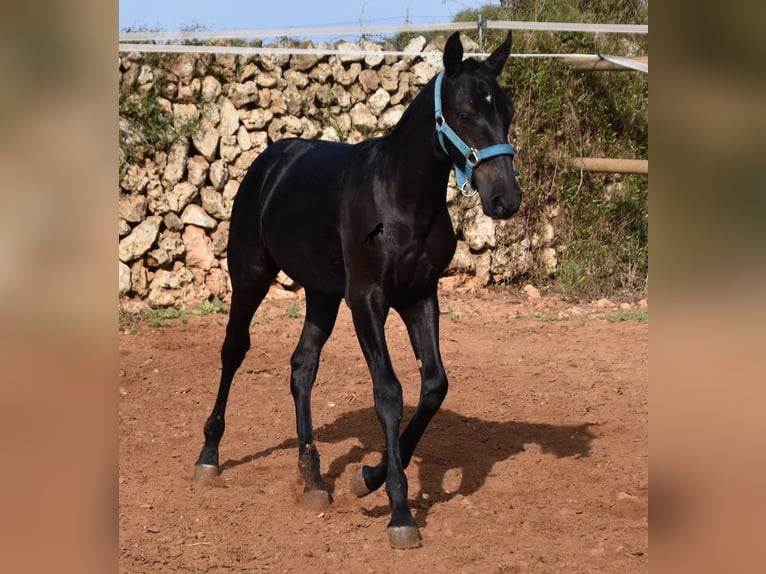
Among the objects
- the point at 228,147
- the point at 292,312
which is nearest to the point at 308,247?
the point at 292,312

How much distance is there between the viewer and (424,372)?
174 inches

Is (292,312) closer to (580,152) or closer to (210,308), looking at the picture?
(210,308)

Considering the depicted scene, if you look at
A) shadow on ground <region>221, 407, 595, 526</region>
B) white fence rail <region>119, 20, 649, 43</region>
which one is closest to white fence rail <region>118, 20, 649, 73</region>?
white fence rail <region>119, 20, 649, 43</region>

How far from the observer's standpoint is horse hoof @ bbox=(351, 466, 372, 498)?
4695mm

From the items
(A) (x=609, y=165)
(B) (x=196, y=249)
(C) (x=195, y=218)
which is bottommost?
(B) (x=196, y=249)

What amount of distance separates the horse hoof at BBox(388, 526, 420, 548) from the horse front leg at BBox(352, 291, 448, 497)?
516 millimetres

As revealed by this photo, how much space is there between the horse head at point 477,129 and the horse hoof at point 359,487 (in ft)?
5.64

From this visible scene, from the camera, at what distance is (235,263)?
5453 mm

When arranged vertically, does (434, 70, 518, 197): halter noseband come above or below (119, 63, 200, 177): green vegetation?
below

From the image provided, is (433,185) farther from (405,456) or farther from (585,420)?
(585,420)

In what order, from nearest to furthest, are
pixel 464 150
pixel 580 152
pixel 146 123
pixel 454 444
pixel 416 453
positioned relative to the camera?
pixel 464 150
pixel 416 453
pixel 454 444
pixel 146 123
pixel 580 152

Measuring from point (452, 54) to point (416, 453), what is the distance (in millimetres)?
2661

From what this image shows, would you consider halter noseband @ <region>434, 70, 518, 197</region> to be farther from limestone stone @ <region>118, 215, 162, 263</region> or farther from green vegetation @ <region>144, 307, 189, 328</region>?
limestone stone @ <region>118, 215, 162, 263</region>
